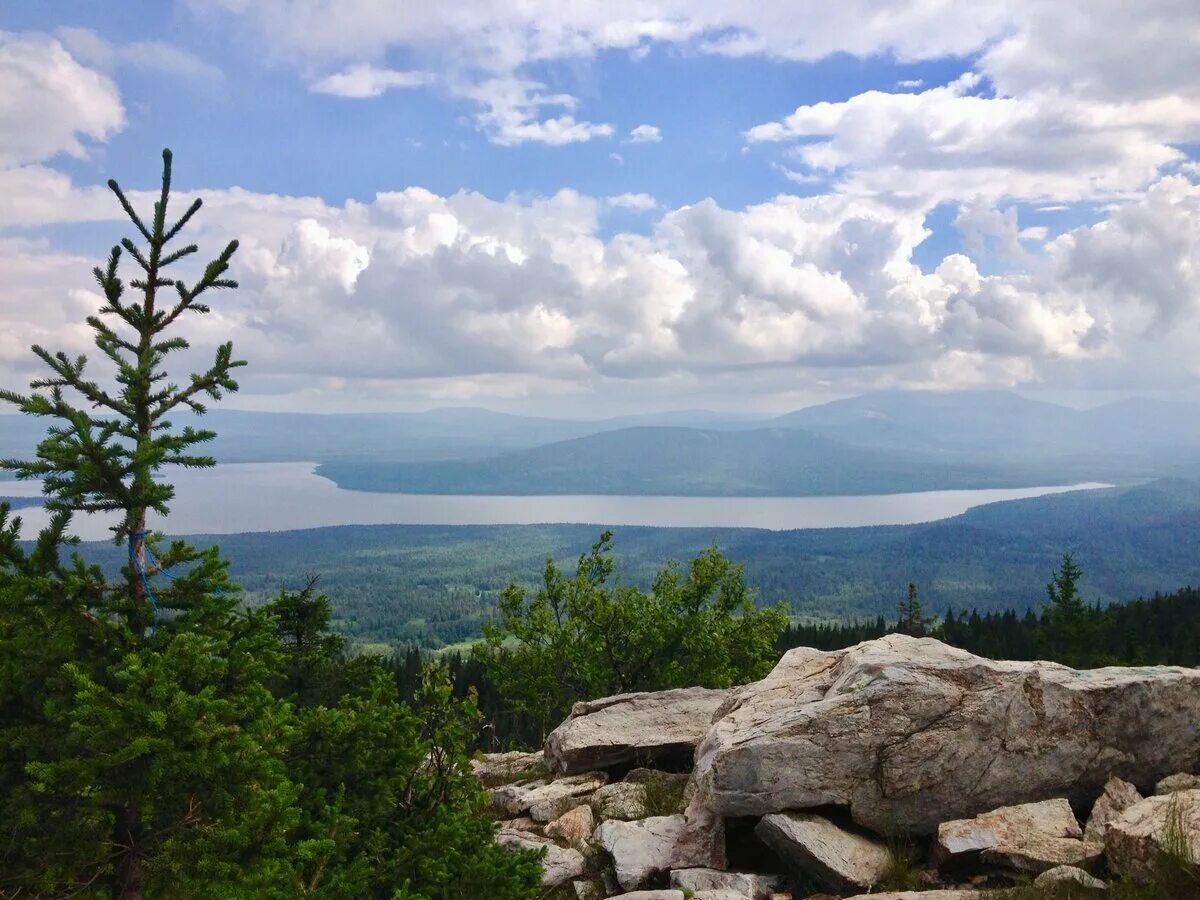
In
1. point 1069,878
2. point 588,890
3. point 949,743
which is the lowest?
point 588,890

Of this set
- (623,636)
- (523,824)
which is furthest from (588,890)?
(623,636)

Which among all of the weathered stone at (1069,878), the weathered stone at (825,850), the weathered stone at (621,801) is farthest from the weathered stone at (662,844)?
the weathered stone at (1069,878)

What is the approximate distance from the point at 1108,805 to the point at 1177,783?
144 cm

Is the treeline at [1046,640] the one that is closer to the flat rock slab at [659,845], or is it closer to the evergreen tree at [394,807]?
the flat rock slab at [659,845]

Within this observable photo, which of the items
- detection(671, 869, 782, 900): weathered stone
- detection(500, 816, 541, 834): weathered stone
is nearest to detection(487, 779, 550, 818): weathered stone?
detection(500, 816, 541, 834): weathered stone

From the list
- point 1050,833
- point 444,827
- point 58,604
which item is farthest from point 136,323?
point 1050,833

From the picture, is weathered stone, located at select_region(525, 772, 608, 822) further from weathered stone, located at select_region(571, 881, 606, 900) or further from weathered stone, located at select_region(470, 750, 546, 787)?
weathered stone, located at select_region(571, 881, 606, 900)

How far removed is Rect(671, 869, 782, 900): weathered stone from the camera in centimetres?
1288

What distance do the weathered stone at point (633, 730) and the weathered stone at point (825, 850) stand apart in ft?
22.0

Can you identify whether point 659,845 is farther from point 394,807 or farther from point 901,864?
point 394,807

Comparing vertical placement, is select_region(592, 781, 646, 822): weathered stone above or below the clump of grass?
below

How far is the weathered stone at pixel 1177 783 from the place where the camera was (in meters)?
14.0

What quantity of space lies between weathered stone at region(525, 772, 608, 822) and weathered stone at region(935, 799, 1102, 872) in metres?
8.06

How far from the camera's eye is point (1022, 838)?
504 inches
